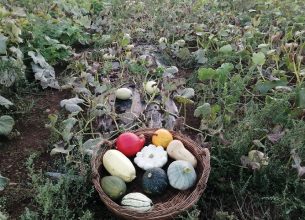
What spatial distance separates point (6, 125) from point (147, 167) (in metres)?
1.05

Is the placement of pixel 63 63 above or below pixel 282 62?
below

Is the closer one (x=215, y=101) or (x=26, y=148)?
(x=26, y=148)

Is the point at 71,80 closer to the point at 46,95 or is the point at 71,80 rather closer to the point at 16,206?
the point at 46,95

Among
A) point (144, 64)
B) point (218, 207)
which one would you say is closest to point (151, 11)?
point (144, 64)

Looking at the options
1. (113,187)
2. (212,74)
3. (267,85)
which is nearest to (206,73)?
(212,74)

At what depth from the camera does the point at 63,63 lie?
3598mm

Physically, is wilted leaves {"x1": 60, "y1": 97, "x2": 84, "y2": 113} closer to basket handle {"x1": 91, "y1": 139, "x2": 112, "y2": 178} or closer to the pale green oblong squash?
basket handle {"x1": 91, "y1": 139, "x2": 112, "y2": 178}

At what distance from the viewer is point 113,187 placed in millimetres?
2096

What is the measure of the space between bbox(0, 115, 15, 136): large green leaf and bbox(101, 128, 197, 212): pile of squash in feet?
2.50

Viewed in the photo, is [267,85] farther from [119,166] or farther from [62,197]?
[62,197]

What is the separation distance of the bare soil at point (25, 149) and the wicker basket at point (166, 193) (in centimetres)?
44

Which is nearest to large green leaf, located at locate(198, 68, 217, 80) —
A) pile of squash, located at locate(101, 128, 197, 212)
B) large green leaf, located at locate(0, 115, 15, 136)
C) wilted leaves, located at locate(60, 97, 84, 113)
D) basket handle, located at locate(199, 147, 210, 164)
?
pile of squash, located at locate(101, 128, 197, 212)

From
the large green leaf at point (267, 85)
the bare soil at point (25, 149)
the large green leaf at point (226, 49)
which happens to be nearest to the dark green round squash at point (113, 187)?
the bare soil at point (25, 149)

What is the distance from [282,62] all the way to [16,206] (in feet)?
8.44
